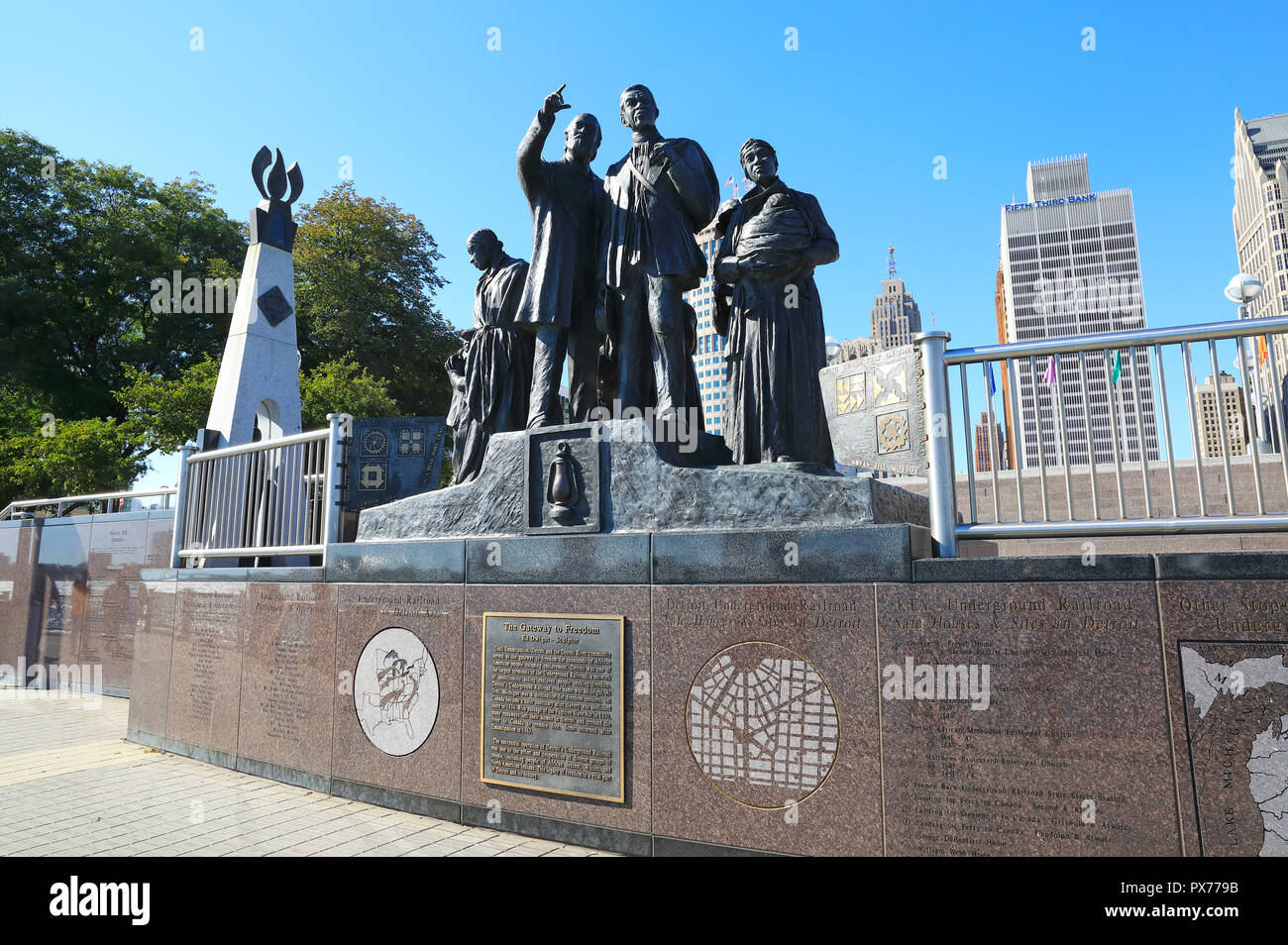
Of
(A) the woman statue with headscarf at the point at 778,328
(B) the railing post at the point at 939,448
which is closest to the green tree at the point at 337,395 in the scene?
(A) the woman statue with headscarf at the point at 778,328

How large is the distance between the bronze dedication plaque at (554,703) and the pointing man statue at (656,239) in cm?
162

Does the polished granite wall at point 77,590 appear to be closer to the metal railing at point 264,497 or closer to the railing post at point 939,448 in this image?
the metal railing at point 264,497

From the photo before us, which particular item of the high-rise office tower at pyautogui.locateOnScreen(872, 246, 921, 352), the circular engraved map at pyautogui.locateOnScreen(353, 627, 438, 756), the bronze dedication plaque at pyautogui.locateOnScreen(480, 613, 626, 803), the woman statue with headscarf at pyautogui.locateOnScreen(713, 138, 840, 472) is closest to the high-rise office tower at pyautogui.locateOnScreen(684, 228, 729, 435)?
the woman statue with headscarf at pyautogui.locateOnScreen(713, 138, 840, 472)

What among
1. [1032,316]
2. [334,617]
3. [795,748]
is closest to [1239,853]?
[795,748]

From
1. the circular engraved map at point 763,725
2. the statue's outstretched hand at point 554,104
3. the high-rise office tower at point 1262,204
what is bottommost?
the circular engraved map at point 763,725

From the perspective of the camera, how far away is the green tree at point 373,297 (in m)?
26.0

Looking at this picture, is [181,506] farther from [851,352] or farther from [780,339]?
[851,352]

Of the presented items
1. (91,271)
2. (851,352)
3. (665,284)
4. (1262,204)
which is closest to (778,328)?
(665,284)

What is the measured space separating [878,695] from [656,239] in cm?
332

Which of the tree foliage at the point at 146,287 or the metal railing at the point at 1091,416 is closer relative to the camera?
the metal railing at the point at 1091,416

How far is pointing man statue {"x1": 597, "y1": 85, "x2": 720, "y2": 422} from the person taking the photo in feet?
17.8

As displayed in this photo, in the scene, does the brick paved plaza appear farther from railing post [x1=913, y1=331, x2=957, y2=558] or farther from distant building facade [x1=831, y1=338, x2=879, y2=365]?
distant building facade [x1=831, y1=338, x2=879, y2=365]

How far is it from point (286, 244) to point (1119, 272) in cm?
12638
